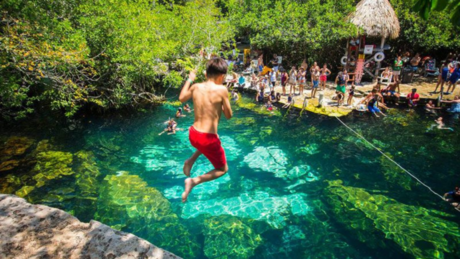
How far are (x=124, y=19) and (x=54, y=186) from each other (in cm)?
712

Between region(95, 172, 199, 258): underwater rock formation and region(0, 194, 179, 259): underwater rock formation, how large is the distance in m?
2.44

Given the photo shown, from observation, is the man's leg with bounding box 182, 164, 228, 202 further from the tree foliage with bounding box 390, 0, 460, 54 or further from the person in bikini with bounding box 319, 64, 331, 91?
the tree foliage with bounding box 390, 0, 460, 54

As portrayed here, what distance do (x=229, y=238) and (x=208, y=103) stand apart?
11.9ft

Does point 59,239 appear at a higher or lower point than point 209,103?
lower

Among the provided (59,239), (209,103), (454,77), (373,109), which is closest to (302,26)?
Answer: (373,109)

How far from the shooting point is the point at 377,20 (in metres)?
14.7

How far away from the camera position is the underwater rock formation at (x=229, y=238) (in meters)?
5.01

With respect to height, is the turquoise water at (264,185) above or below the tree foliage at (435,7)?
below

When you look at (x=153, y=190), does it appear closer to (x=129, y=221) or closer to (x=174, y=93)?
(x=129, y=221)

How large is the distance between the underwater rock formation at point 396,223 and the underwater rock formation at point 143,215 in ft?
12.1

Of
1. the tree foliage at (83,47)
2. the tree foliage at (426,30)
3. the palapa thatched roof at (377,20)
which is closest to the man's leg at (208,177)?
the tree foliage at (83,47)

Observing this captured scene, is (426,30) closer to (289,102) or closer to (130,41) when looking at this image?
(289,102)

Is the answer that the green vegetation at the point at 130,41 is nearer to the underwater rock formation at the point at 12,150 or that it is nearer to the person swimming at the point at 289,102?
the underwater rock formation at the point at 12,150

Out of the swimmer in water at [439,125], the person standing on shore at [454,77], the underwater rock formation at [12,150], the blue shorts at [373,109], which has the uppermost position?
the person standing on shore at [454,77]
